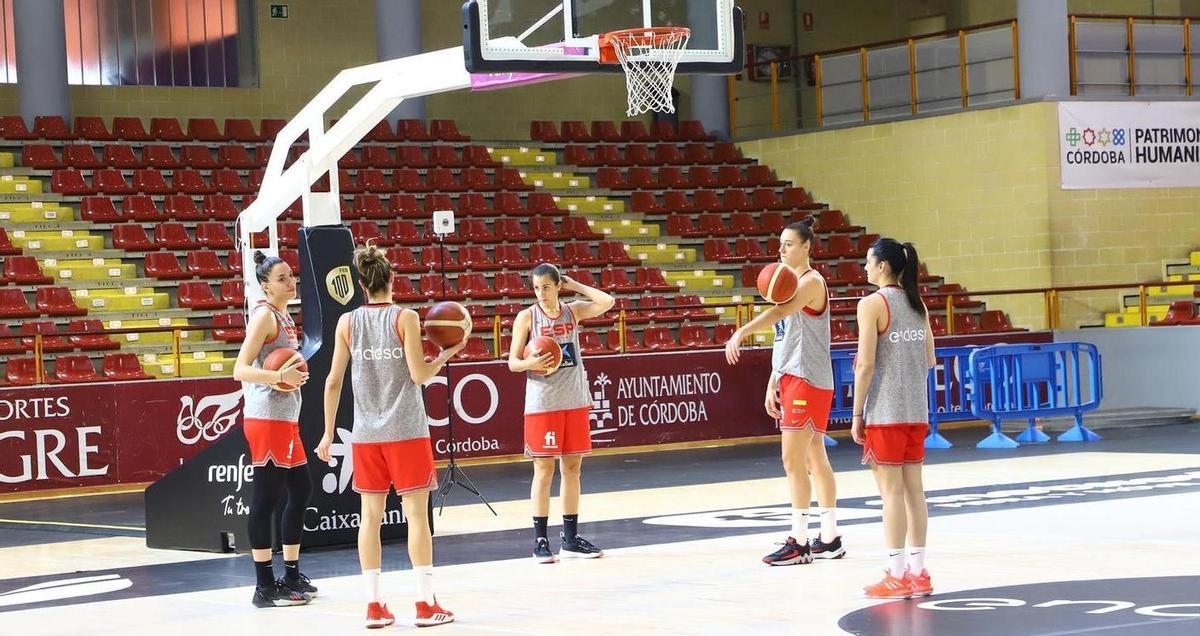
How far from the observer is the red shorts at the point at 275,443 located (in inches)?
342

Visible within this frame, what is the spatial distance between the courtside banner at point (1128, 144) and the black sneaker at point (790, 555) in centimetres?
1465

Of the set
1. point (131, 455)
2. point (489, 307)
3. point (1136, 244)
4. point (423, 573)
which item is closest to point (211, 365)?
point (131, 455)

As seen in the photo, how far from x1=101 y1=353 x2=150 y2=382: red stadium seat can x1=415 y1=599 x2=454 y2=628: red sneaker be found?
35.2 feet

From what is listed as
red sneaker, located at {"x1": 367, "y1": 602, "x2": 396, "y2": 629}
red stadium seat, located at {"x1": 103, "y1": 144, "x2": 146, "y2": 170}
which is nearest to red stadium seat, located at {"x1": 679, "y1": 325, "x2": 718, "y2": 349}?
red stadium seat, located at {"x1": 103, "y1": 144, "x2": 146, "y2": 170}

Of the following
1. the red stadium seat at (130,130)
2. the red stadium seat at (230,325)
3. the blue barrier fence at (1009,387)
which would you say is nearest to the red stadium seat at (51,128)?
the red stadium seat at (130,130)

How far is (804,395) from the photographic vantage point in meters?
9.59

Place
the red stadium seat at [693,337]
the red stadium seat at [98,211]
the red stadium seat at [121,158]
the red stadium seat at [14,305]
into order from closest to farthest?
the red stadium seat at [14,305] → the red stadium seat at [693,337] → the red stadium seat at [98,211] → the red stadium seat at [121,158]

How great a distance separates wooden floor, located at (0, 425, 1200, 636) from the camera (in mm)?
7652

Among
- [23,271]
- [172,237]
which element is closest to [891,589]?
[23,271]

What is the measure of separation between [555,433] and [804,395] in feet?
5.22

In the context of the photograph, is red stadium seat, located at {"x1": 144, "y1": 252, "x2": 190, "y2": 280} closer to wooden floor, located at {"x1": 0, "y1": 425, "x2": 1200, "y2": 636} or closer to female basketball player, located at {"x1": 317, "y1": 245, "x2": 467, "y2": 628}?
wooden floor, located at {"x1": 0, "y1": 425, "x2": 1200, "y2": 636}

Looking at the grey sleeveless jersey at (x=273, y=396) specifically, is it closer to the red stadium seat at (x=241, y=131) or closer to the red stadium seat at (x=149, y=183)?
the red stadium seat at (x=149, y=183)

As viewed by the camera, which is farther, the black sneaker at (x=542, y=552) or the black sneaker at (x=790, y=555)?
the black sneaker at (x=542, y=552)

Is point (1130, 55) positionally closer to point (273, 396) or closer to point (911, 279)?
point (911, 279)
